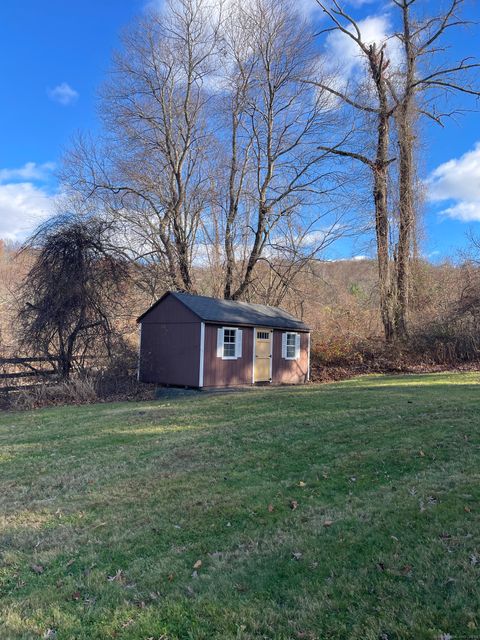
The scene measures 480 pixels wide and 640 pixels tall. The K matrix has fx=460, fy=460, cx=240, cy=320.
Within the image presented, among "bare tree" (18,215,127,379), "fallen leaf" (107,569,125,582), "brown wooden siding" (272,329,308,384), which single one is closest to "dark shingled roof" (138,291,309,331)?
"brown wooden siding" (272,329,308,384)

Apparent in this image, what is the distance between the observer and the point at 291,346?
19.2 meters

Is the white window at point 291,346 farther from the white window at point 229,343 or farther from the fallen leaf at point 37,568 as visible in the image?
the fallen leaf at point 37,568

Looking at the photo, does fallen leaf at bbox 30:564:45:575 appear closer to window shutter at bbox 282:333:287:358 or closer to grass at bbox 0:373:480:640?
grass at bbox 0:373:480:640

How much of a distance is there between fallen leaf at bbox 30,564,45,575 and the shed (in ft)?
38.1

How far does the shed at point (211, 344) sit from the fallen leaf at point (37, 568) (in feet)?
38.1

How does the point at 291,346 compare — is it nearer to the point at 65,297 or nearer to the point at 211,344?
the point at 211,344

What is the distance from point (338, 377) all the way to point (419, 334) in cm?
537

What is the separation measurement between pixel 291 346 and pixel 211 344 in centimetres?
467

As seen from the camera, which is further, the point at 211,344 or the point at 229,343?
the point at 229,343

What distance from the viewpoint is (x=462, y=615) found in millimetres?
2619

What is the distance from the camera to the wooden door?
57.2ft

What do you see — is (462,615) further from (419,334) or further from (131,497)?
(419,334)

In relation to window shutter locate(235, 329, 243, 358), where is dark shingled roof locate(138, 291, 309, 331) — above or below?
above

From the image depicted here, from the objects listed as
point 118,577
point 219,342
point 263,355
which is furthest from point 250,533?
point 263,355
